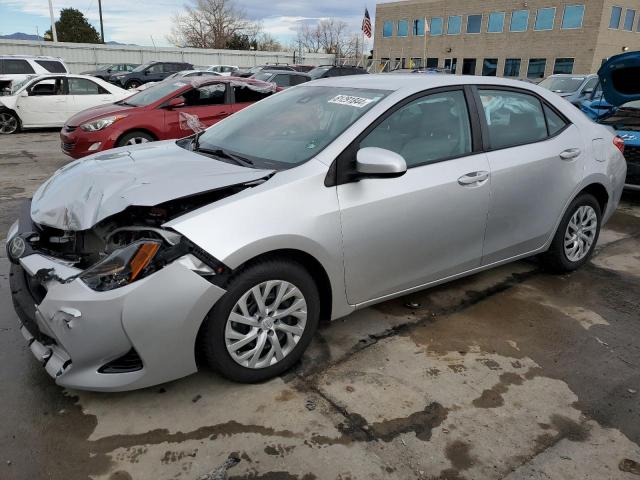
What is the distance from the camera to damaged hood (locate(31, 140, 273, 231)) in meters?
2.56

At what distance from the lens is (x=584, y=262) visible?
450 centimetres

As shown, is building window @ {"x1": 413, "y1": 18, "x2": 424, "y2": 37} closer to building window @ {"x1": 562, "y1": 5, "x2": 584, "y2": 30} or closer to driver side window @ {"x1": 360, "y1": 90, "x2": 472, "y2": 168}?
building window @ {"x1": 562, "y1": 5, "x2": 584, "y2": 30}

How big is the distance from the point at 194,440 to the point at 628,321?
310cm

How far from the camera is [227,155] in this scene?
3.22 metres

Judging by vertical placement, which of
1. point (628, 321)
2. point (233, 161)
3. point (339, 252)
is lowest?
point (628, 321)

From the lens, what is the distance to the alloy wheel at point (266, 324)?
258 cm

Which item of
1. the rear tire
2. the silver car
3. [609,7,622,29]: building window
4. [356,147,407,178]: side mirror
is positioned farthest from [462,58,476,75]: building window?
[356,147,407,178]: side mirror

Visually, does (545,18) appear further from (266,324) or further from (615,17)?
(266,324)

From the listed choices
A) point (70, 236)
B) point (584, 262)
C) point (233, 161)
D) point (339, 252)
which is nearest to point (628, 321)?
point (584, 262)

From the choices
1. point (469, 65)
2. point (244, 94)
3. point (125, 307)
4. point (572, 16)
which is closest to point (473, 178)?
point (125, 307)

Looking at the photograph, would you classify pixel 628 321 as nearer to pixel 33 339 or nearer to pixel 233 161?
pixel 233 161

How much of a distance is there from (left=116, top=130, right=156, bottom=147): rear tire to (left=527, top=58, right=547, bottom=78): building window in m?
42.8

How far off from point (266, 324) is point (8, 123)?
12.4 meters

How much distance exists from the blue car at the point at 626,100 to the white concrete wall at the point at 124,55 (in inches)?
1125
